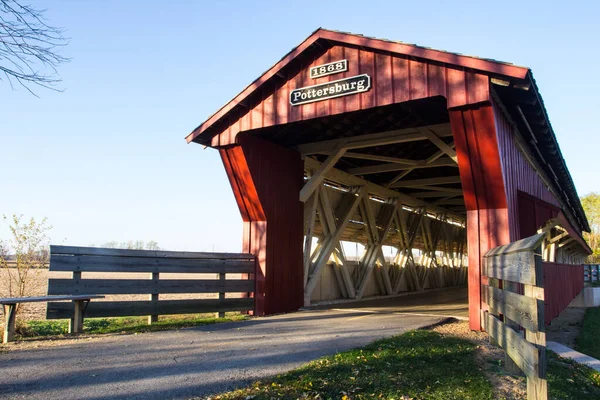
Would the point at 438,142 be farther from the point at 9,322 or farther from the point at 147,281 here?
the point at 9,322

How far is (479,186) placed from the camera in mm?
7504

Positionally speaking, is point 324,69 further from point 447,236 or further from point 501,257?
point 447,236

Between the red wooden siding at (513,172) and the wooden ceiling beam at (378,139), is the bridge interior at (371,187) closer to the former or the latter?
the wooden ceiling beam at (378,139)

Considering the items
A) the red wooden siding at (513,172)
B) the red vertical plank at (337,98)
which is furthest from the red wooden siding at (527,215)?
the red vertical plank at (337,98)

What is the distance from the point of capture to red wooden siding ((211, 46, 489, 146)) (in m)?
7.12

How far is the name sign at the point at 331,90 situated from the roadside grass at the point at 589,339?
21.1 ft

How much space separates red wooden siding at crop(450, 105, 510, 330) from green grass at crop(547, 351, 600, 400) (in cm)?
143

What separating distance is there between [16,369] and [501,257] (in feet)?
15.6

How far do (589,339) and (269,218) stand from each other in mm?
7523

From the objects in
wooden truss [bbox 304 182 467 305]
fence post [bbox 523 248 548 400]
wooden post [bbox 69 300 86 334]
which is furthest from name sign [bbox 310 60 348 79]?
Result: fence post [bbox 523 248 548 400]

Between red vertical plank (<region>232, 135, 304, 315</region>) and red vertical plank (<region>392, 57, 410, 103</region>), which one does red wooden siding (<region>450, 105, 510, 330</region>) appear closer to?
red vertical plank (<region>392, 57, 410, 103</region>)

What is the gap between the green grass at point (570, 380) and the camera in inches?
172

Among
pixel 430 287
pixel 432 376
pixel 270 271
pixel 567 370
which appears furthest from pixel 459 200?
pixel 432 376

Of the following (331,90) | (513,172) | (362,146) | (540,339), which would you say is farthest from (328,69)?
(540,339)
